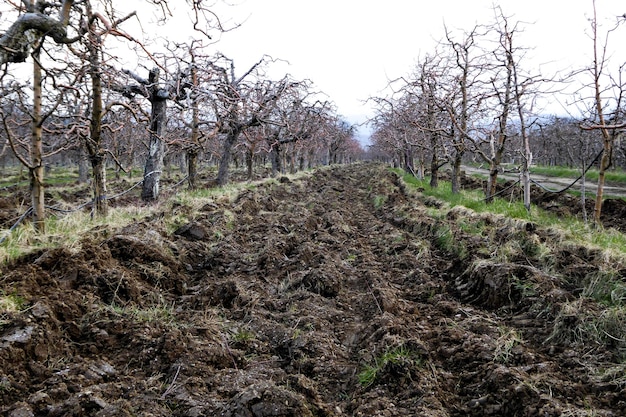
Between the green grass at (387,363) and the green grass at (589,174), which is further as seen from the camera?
the green grass at (589,174)

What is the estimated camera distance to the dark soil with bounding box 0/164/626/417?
276 cm

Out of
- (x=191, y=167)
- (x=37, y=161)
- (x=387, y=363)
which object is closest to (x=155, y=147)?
(x=191, y=167)

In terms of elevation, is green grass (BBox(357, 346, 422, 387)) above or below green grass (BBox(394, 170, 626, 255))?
→ below

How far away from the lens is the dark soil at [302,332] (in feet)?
9.07

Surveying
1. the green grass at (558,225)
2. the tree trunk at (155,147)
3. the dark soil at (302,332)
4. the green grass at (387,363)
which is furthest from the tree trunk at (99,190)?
the green grass at (558,225)

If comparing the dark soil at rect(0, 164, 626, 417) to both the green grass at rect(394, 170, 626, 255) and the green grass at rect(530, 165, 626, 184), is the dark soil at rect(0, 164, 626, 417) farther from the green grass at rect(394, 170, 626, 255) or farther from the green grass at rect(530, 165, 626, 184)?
the green grass at rect(530, 165, 626, 184)

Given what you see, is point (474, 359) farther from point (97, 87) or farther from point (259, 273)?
point (97, 87)

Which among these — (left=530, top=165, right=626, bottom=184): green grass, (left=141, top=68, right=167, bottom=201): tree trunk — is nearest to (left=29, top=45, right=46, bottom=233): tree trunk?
(left=141, top=68, right=167, bottom=201): tree trunk

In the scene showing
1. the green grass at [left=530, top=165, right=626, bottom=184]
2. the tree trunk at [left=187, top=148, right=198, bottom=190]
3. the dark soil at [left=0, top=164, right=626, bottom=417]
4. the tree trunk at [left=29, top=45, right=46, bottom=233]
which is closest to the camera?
the dark soil at [left=0, top=164, right=626, bottom=417]

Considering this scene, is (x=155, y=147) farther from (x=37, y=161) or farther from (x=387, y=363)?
(x=387, y=363)

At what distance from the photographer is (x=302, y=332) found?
403cm

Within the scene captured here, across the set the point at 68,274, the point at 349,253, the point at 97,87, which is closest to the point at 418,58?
the point at 349,253

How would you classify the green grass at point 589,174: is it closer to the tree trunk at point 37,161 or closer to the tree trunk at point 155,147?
the tree trunk at point 155,147

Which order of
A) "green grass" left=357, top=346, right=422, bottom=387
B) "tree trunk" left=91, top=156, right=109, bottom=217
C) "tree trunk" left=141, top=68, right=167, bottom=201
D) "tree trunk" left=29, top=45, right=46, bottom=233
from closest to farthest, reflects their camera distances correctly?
"green grass" left=357, top=346, right=422, bottom=387 → "tree trunk" left=29, top=45, right=46, bottom=233 → "tree trunk" left=91, top=156, right=109, bottom=217 → "tree trunk" left=141, top=68, right=167, bottom=201
